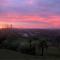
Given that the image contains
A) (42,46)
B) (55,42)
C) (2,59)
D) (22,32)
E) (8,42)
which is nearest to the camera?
(2,59)

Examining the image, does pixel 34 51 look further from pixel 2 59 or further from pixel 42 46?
pixel 2 59

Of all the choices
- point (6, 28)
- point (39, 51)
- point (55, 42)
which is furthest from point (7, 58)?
point (55, 42)

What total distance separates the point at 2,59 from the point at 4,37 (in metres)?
5.63

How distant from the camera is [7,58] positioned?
738 centimetres

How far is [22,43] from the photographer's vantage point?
11.9 meters

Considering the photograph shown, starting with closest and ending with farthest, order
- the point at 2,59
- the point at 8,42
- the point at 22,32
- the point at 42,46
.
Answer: the point at 2,59, the point at 42,46, the point at 8,42, the point at 22,32

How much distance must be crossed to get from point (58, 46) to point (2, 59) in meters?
6.60

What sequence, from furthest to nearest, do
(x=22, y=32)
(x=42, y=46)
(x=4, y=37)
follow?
(x=22, y=32)
(x=4, y=37)
(x=42, y=46)

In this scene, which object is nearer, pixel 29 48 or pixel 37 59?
pixel 37 59

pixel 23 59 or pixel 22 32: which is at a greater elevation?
pixel 22 32

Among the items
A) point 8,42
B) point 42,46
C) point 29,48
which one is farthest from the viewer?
point 8,42

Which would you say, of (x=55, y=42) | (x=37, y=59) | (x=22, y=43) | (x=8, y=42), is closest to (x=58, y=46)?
(x=55, y=42)

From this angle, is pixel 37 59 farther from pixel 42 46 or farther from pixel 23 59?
pixel 42 46

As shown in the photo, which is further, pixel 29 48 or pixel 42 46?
pixel 29 48
